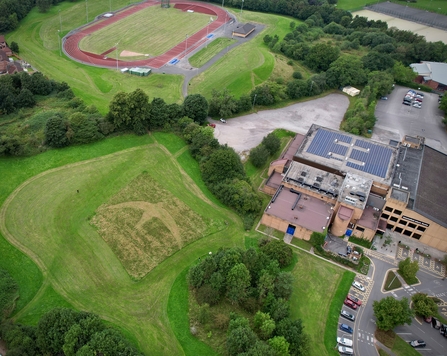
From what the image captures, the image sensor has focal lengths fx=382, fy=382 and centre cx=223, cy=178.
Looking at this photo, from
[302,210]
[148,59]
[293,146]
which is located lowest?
[302,210]

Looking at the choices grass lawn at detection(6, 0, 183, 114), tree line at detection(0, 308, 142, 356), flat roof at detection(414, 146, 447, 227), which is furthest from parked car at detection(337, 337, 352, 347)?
grass lawn at detection(6, 0, 183, 114)

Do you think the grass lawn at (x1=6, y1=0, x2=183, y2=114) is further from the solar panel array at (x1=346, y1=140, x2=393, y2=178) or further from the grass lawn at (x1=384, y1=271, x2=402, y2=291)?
the grass lawn at (x1=384, y1=271, x2=402, y2=291)

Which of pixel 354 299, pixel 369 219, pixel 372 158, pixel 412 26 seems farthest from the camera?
pixel 412 26

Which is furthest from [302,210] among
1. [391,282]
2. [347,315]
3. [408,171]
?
[408,171]

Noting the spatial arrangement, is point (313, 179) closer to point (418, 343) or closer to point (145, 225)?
point (418, 343)

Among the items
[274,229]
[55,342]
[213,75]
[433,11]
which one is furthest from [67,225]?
[433,11]

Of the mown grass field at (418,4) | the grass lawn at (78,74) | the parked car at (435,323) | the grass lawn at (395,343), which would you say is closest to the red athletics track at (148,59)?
the grass lawn at (78,74)

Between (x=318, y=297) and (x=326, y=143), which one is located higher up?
A: (x=326, y=143)
